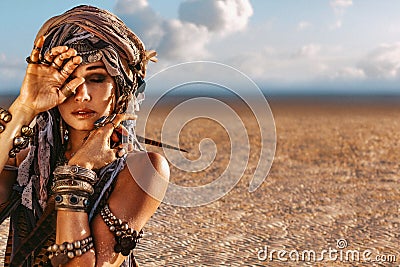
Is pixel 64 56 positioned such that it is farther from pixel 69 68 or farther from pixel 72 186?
pixel 72 186

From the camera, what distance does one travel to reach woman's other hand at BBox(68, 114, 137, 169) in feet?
7.83

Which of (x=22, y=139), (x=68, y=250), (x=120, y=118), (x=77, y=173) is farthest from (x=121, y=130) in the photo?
(x=68, y=250)

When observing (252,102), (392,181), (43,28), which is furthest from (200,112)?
(392,181)

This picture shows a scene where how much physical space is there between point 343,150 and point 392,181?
5.27m

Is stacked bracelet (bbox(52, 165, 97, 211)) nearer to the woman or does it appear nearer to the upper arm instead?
the woman

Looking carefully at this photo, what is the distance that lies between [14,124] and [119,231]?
0.62m

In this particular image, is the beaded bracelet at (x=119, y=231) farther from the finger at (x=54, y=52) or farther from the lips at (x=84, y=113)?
the finger at (x=54, y=52)

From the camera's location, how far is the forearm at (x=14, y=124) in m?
2.43

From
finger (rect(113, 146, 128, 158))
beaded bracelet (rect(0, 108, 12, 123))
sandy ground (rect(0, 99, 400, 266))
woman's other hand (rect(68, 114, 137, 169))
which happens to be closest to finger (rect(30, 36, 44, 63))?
beaded bracelet (rect(0, 108, 12, 123))

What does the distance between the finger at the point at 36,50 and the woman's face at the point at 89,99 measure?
16cm

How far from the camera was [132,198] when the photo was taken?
7.90ft

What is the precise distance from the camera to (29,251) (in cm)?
254

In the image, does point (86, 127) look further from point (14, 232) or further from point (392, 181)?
point (392, 181)

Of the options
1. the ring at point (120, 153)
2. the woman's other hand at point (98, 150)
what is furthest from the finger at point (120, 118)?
the ring at point (120, 153)
